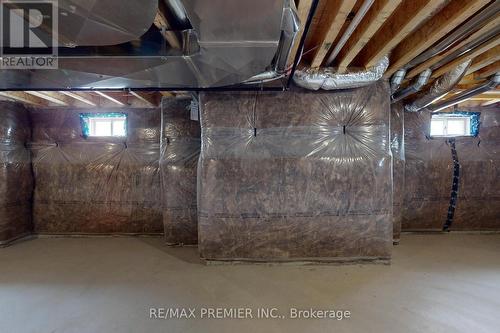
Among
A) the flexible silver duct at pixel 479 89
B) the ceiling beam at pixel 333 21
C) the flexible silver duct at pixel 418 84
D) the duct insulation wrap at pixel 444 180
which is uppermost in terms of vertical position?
the ceiling beam at pixel 333 21

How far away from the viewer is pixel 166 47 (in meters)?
1.66

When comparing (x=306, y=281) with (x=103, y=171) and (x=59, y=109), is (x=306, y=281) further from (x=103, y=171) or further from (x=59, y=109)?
(x=59, y=109)

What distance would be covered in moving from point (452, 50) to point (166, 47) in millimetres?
2125

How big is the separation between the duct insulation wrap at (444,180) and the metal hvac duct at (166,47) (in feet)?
9.34

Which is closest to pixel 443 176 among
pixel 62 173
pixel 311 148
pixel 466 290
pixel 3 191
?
pixel 466 290

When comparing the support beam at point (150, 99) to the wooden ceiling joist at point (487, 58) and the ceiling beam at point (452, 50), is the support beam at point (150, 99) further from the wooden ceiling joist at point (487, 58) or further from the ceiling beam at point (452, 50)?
the wooden ceiling joist at point (487, 58)

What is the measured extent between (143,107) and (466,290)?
13.7 ft

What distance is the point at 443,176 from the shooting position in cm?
357

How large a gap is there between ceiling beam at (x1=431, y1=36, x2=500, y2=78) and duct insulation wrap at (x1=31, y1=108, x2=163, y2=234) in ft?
10.9

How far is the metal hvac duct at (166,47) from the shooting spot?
1.16 metres

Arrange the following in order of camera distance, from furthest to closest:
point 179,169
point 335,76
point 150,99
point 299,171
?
point 150,99
point 179,169
point 299,171
point 335,76

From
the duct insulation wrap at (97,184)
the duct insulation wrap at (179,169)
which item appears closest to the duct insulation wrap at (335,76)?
the duct insulation wrap at (179,169)

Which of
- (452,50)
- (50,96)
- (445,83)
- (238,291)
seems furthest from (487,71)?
(50,96)

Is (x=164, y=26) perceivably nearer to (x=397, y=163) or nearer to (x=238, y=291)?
(x=238, y=291)
